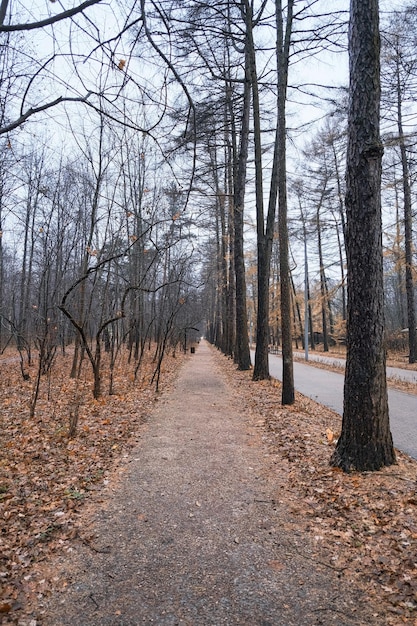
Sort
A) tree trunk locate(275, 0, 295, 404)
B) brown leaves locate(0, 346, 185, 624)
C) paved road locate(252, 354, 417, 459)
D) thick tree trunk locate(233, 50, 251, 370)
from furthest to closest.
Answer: thick tree trunk locate(233, 50, 251, 370) < tree trunk locate(275, 0, 295, 404) < paved road locate(252, 354, 417, 459) < brown leaves locate(0, 346, 185, 624)

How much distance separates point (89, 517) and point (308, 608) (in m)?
2.12

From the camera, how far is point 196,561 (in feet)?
9.81

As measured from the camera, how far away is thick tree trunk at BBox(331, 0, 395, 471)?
4.50 metres

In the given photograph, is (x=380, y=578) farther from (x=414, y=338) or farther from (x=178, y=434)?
(x=414, y=338)

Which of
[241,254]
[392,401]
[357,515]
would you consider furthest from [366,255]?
[241,254]

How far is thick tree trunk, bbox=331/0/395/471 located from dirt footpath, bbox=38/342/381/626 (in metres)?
1.26

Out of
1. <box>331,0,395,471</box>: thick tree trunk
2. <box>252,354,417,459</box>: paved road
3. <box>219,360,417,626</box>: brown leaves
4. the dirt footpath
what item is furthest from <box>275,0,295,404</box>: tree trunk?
<box>331,0,395,471</box>: thick tree trunk

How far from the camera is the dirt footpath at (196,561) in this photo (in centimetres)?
244

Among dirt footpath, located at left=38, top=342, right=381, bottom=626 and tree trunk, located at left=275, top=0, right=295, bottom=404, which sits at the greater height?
tree trunk, located at left=275, top=0, right=295, bottom=404

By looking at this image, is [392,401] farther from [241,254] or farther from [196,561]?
[241,254]

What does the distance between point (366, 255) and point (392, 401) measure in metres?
6.03

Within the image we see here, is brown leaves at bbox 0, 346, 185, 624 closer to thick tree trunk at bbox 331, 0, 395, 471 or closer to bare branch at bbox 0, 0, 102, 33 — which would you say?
thick tree trunk at bbox 331, 0, 395, 471

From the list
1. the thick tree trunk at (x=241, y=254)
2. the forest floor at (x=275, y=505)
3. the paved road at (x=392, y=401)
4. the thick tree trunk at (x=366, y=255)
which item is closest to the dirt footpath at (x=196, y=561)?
the forest floor at (x=275, y=505)

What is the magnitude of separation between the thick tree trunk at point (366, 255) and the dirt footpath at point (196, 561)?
1.26 metres
